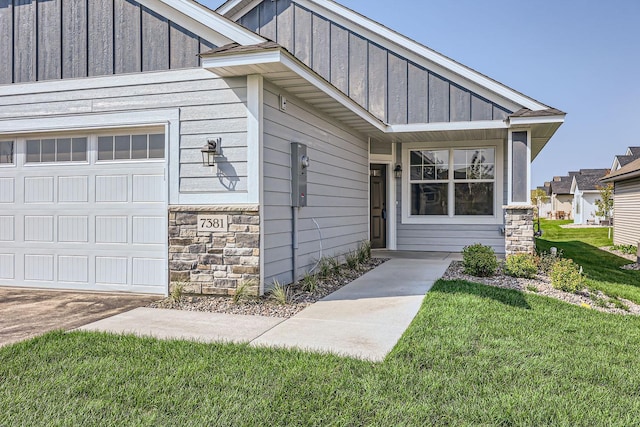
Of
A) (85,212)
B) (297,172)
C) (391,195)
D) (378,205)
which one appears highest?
(297,172)

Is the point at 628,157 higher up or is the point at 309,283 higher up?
the point at 628,157

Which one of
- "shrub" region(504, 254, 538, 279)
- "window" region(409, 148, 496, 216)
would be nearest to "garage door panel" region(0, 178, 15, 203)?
"shrub" region(504, 254, 538, 279)

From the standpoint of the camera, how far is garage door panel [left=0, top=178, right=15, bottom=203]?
682 centimetres

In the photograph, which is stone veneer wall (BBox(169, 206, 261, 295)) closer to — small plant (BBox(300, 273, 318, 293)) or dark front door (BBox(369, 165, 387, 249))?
small plant (BBox(300, 273, 318, 293))

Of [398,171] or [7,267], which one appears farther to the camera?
[398,171]

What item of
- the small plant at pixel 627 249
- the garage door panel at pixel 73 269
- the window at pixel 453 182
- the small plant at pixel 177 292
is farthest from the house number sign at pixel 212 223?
the small plant at pixel 627 249

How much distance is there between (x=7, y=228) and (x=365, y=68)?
7476 mm

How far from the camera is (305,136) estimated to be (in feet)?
23.8

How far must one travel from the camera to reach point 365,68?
10.4 m

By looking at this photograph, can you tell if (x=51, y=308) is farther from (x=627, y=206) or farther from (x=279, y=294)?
(x=627, y=206)

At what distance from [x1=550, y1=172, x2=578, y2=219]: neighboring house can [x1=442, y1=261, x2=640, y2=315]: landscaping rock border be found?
3753 cm

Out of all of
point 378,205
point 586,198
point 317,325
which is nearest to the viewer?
point 317,325

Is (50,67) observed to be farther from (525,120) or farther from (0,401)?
(525,120)

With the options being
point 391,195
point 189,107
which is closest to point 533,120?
point 391,195
